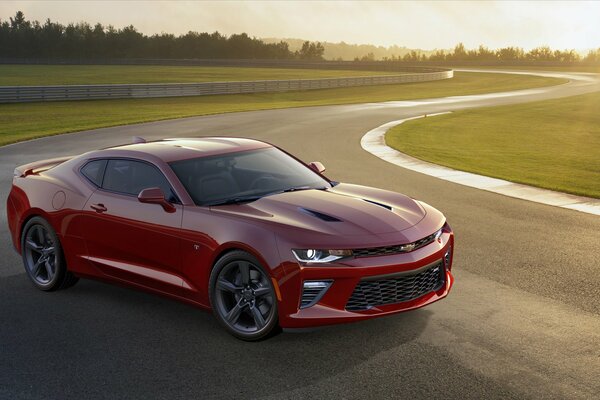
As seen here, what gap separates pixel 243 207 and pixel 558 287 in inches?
130

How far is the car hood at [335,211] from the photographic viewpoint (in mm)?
5852

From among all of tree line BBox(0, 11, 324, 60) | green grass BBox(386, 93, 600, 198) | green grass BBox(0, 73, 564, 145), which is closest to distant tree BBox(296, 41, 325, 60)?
tree line BBox(0, 11, 324, 60)

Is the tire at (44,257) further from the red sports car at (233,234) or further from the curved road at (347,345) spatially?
the curved road at (347,345)

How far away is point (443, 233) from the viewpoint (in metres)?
6.47

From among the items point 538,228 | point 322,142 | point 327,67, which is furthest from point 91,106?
point 327,67

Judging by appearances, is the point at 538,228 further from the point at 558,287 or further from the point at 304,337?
the point at 304,337

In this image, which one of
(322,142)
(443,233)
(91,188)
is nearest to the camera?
(443,233)

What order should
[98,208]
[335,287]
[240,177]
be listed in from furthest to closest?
[98,208]
[240,177]
[335,287]

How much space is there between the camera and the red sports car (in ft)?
18.4

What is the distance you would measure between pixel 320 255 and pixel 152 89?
135ft

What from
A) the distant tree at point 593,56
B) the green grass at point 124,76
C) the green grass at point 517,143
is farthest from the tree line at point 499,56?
the green grass at point 517,143

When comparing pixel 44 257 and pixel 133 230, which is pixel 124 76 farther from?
pixel 133 230

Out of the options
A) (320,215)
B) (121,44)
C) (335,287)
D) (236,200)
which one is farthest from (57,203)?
(121,44)

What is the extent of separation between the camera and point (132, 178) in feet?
23.1
